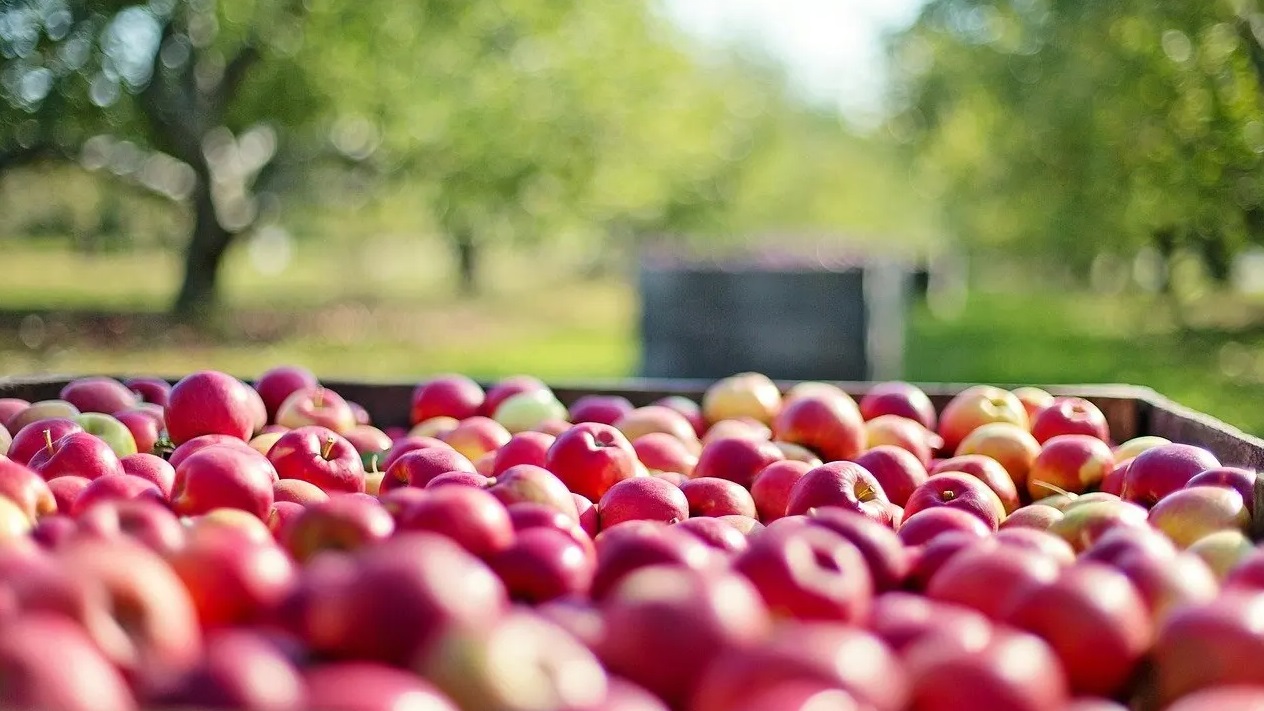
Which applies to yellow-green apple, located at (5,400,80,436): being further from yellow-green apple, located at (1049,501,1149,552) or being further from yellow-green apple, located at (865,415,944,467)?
yellow-green apple, located at (1049,501,1149,552)

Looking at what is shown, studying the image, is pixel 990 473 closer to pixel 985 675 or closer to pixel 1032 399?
pixel 1032 399

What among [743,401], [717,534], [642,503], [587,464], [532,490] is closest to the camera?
[717,534]

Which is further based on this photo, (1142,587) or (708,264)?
(708,264)

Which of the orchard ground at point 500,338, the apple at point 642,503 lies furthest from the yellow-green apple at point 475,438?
the orchard ground at point 500,338

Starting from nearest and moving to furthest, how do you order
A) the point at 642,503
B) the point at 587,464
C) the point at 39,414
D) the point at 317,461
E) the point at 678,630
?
the point at 678,630 → the point at 642,503 → the point at 317,461 → the point at 587,464 → the point at 39,414

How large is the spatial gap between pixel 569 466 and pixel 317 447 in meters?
0.59

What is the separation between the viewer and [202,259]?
18031 millimetres

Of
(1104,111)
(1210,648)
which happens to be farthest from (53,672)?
(1104,111)

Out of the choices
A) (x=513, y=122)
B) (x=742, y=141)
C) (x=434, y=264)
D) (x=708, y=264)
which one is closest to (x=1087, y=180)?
(x=513, y=122)

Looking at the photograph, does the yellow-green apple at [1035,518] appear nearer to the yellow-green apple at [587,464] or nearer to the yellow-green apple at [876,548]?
the yellow-green apple at [876,548]

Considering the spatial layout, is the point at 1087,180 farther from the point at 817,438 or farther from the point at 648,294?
the point at 817,438

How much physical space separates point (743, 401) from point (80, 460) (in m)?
2.13

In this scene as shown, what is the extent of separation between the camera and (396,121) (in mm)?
16656

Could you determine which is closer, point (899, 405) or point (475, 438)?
point (475, 438)
